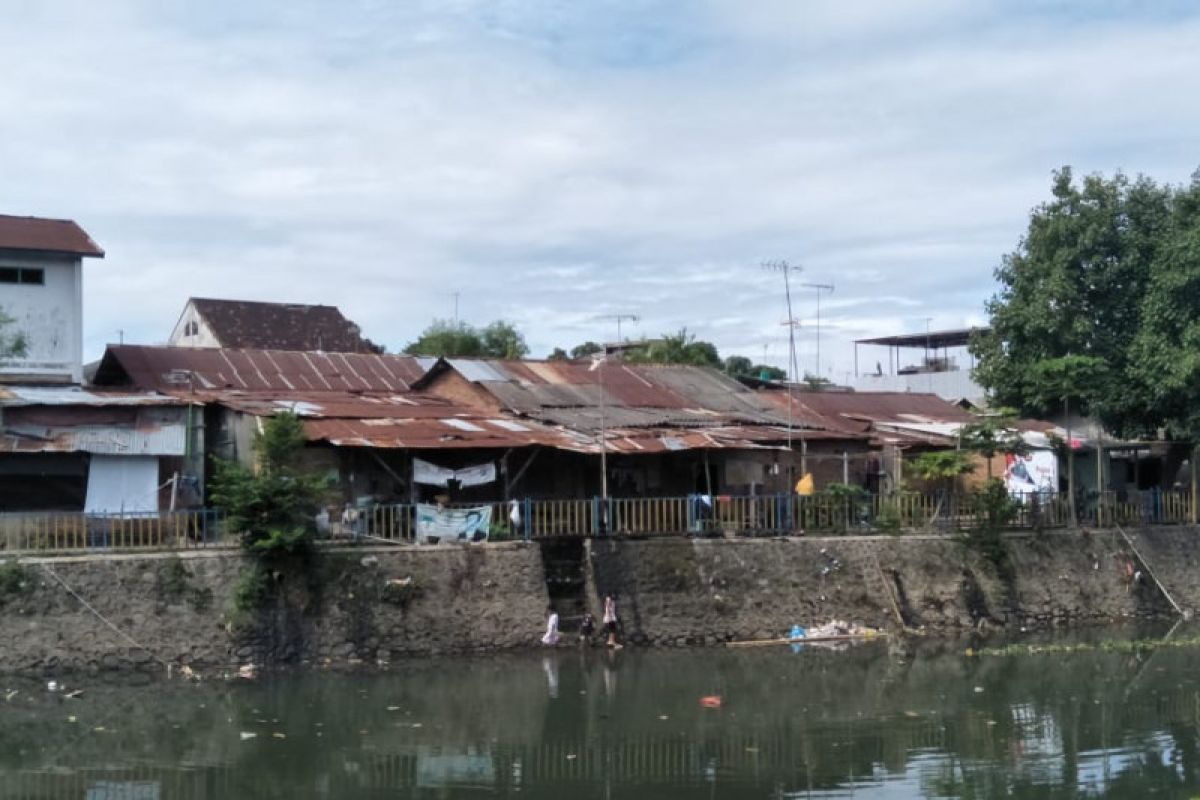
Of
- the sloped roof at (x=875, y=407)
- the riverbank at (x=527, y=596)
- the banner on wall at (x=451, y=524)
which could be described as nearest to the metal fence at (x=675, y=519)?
the banner on wall at (x=451, y=524)

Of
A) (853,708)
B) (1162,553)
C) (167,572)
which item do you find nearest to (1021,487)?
(1162,553)

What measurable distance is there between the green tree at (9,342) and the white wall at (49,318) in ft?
0.52

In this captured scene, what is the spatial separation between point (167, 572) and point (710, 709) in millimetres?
8273

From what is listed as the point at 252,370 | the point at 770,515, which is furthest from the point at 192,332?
the point at 770,515

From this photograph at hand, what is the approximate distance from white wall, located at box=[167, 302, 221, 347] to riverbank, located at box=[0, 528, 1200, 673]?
18862mm

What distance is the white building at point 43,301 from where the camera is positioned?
2489 cm

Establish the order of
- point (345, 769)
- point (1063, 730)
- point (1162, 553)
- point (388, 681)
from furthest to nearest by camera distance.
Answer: point (1162, 553) → point (388, 681) → point (1063, 730) → point (345, 769)

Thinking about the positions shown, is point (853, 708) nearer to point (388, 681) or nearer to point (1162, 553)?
A: point (388, 681)

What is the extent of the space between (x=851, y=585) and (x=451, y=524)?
7240mm

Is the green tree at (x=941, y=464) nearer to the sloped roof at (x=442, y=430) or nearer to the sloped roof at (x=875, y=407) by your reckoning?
the sloped roof at (x=442, y=430)

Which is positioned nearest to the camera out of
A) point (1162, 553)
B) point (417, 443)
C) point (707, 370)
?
point (417, 443)

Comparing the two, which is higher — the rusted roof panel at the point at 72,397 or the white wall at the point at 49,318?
the white wall at the point at 49,318

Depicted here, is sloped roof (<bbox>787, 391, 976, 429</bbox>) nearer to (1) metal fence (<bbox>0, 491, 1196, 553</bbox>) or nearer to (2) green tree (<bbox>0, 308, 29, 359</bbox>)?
(1) metal fence (<bbox>0, 491, 1196, 553</bbox>)

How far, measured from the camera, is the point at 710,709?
17.4 metres
